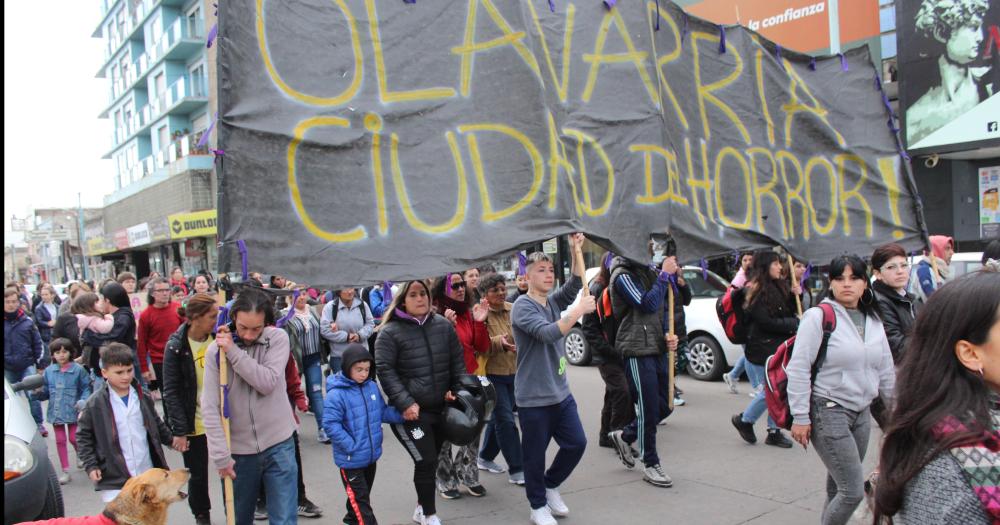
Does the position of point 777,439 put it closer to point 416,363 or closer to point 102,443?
point 416,363

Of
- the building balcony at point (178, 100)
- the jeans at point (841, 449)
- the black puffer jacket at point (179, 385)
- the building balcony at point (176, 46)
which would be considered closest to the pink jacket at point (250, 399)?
the black puffer jacket at point (179, 385)

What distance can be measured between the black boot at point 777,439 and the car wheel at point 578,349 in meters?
5.32

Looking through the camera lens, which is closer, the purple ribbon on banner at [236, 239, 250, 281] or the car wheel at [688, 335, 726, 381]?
the purple ribbon on banner at [236, 239, 250, 281]

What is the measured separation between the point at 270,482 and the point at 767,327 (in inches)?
178

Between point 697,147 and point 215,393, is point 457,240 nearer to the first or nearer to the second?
point 215,393

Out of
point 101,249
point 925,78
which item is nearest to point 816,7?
point 925,78

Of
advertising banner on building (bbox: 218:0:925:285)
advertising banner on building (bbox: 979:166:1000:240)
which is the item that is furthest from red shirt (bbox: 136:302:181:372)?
advertising banner on building (bbox: 979:166:1000:240)

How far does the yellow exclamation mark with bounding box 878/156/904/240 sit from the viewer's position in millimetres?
6188

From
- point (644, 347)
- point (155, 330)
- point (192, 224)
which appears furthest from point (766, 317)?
point (192, 224)

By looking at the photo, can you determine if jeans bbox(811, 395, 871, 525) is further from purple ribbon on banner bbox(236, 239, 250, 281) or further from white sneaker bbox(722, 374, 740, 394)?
white sneaker bbox(722, 374, 740, 394)

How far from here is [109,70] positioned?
1746 inches

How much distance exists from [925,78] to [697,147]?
16.5m

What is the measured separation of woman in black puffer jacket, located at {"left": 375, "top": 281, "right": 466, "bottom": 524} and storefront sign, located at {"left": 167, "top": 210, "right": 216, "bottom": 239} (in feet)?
75.6

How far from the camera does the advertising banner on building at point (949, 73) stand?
1727 centimetres
